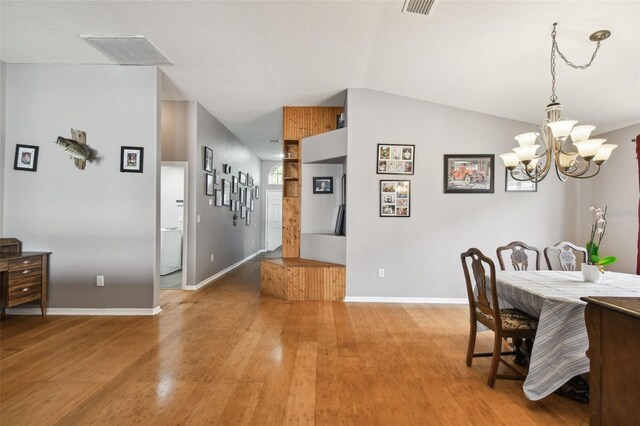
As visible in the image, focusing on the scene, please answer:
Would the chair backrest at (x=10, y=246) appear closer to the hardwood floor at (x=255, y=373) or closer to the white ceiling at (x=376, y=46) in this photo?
the hardwood floor at (x=255, y=373)

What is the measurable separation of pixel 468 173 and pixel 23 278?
561 cm

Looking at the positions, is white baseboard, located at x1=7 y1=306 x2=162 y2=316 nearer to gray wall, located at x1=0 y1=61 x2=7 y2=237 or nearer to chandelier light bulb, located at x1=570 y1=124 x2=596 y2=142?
gray wall, located at x1=0 y1=61 x2=7 y2=237

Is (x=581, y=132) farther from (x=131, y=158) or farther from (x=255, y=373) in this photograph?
(x=131, y=158)

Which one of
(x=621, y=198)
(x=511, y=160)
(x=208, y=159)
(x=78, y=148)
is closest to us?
(x=511, y=160)

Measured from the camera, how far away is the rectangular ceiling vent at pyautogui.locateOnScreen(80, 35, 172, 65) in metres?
3.17

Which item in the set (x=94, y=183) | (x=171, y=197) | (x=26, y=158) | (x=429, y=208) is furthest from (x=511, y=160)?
(x=171, y=197)

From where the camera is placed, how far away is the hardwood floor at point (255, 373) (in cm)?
189

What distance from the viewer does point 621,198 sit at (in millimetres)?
3930

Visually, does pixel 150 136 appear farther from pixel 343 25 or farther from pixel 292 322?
pixel 292 322

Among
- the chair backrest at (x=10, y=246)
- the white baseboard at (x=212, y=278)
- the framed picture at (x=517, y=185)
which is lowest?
the white baseboard at (x=212, y=278)

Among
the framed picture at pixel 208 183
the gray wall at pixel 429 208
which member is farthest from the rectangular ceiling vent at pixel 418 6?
the framed picture at pixel 208 183

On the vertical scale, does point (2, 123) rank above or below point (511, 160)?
above

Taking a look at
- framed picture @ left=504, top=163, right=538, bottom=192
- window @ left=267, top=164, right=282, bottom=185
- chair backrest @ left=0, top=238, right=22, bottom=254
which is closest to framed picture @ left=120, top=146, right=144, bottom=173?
chair backrest @ left=0, top=238, right=22, bottom=254

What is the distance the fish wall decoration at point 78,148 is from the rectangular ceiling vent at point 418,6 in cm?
375
